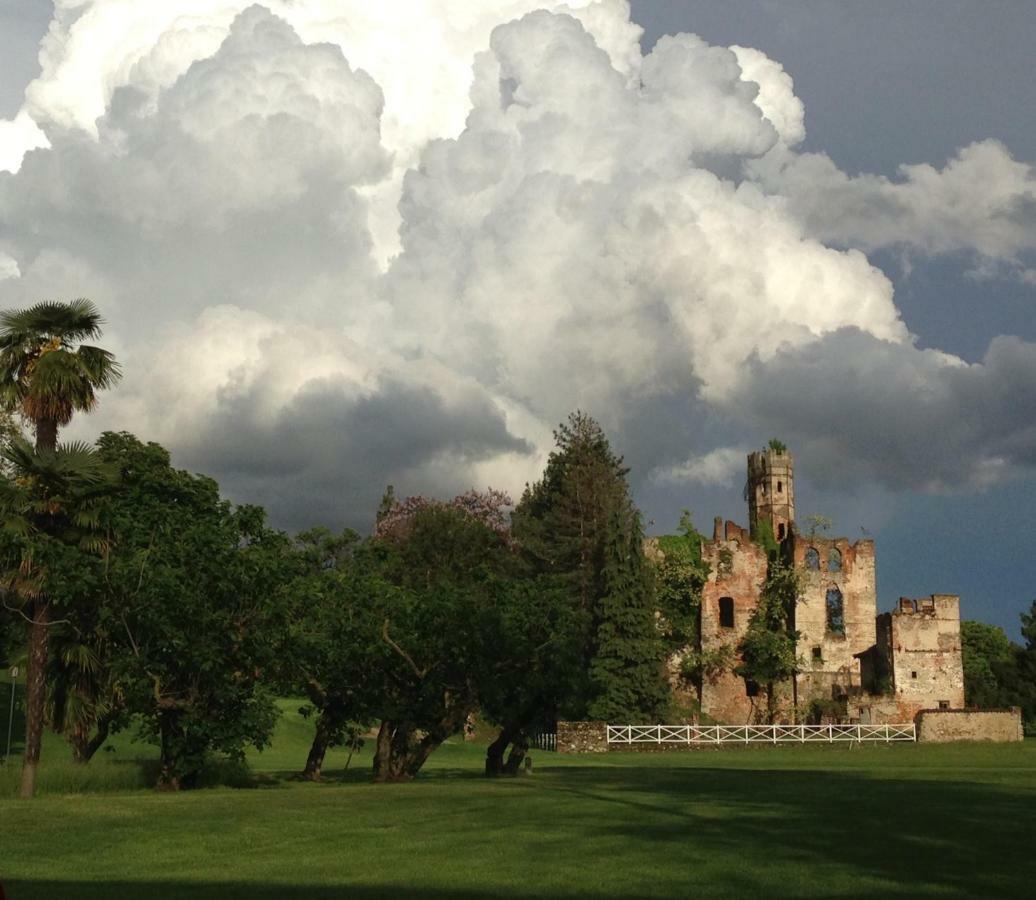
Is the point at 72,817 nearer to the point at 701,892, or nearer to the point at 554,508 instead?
the point at 701,892

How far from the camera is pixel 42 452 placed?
25.0 meters

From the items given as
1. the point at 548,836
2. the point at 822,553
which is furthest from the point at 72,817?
the point at 822,553

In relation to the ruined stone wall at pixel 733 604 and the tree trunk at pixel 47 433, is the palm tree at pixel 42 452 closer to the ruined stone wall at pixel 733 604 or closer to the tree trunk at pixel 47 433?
the tree trunk at pixel 47 433

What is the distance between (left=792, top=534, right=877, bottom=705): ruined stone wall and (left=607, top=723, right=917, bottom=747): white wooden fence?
1247cm

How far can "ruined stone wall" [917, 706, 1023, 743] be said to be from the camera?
55.3 m

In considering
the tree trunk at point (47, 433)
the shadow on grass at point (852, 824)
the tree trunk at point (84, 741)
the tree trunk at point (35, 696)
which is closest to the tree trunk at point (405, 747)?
the shadow on grass at point (852, 824)

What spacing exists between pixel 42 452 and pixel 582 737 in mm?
31202

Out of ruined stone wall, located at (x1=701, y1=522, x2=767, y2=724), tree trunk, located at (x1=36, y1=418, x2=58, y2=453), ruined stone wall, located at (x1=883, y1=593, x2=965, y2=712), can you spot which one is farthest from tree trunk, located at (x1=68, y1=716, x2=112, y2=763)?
ruined stone wall, located at (x1=883, y1=593, x2=965, y2=712)

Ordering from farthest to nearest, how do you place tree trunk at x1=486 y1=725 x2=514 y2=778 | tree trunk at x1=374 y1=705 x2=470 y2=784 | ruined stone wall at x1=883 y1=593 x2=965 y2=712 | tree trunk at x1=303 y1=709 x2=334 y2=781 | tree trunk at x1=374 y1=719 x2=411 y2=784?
ruined stone wall at x1=883 y1=593 x2=965 y2=712, tree trunk at x1=486 y1=725 x2=514 y2=778, tree trunk at x1=303 y1=709 x2=334 y2=781, tree trunk at x1=374 y1=719 x2=411 y2=784, tree trunk at x1=374 y1=705 x2=470 y2=784

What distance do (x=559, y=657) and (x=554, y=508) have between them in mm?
40562

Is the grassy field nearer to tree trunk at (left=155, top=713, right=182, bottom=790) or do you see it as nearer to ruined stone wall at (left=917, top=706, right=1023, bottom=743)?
tree trunk at (left=155, top=713, right=182, bottom=790)

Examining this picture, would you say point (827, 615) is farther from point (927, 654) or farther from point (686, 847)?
point (686, 847)

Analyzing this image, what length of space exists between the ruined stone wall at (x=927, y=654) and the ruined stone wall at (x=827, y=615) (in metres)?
3.92

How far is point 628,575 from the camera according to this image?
2398 inches
